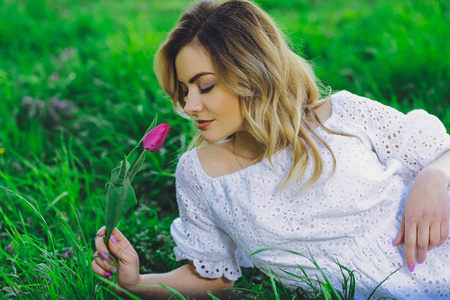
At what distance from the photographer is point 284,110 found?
157cm

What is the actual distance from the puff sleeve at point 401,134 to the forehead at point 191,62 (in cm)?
51

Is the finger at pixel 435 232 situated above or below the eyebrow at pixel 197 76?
below

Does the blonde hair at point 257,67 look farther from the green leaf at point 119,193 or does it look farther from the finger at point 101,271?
the finger at point 101,271

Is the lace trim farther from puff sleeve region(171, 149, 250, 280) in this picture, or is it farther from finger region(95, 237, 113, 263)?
finger region(95, 237, 113, 263)

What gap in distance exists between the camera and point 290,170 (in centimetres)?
153

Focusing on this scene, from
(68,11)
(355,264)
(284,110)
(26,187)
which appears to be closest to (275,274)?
(355,264)

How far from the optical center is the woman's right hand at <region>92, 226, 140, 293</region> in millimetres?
1460

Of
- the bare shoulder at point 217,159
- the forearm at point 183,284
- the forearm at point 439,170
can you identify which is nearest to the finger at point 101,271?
the forearm at point 183,284

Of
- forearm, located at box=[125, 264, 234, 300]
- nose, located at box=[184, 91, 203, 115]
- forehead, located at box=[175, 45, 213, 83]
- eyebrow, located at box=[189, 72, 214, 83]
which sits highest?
forehead, located at box=[175, 45, 213, 83]

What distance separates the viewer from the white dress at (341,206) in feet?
4.91

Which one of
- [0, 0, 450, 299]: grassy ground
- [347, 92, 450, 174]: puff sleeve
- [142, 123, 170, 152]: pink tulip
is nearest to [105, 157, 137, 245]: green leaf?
[142, 123, 170, 152]: pink tulip

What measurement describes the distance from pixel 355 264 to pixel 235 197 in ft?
1.37

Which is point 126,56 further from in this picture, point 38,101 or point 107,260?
point 107,260

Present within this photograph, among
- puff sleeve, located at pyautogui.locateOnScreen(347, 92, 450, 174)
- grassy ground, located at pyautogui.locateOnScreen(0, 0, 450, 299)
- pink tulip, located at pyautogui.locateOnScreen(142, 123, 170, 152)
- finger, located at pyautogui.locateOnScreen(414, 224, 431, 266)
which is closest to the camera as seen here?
pink tulip, located at pyautogui.locateOnScreen(142, 123, 170, 152)
